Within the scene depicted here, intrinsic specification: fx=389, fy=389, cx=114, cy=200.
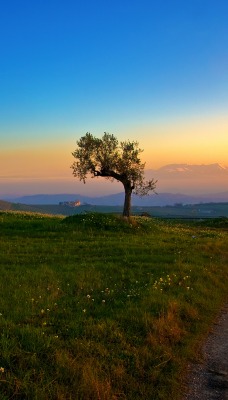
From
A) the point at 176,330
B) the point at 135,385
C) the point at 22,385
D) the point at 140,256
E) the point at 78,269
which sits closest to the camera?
the point at 22,385

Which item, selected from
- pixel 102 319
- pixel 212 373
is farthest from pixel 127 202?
pixel 212 373

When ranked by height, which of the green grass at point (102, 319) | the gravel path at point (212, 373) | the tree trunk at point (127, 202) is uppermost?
the tree trunk at point (127, 202)

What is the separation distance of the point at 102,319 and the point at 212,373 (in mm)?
3335

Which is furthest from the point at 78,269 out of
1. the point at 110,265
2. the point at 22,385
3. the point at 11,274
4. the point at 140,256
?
the point at 22,385

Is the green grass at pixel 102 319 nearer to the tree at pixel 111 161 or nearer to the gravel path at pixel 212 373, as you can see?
the gravel path at pixel 212 373

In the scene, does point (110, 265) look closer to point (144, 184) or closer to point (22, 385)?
point (22, 385)

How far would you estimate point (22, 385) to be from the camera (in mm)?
7668

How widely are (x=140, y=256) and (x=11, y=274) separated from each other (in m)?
7.89

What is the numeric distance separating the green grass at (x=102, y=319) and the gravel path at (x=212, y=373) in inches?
11.4

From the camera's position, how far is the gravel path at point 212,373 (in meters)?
8.48

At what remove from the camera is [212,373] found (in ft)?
31.0

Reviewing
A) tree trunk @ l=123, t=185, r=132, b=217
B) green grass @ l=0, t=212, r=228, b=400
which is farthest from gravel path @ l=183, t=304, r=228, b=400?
tree trunk @ l=123, t=185, r=132, b=217

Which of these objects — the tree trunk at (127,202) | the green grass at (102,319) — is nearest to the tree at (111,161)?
the tree trunk at (127,202)

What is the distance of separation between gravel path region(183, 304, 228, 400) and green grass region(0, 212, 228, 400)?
289 millimetres
